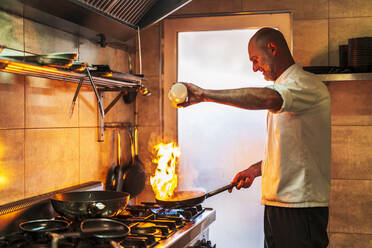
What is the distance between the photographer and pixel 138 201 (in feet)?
8.70

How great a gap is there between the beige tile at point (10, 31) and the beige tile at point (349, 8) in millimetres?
1746

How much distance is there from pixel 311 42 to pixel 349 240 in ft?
3.87

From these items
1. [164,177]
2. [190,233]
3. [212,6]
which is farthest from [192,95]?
[212,6]

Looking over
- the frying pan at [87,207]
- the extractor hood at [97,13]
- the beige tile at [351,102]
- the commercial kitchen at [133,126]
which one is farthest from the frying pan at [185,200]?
the beige tile at [351,102]

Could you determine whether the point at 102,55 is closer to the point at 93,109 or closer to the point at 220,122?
the point at 93,109

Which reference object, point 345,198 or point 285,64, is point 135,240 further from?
point 345,198

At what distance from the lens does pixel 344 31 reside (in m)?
2.40

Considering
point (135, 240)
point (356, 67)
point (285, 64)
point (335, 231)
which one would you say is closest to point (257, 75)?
point (356, 67)

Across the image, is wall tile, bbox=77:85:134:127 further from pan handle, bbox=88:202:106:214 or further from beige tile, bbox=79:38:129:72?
pan handle, bbox=88:202:106:214

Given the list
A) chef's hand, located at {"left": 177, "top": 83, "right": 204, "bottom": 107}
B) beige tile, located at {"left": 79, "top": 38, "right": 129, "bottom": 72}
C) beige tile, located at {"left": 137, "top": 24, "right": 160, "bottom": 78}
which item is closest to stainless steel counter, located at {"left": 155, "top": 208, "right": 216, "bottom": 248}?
chef's hand, located at {"left": 177, "top": 83, "right": 204, "bottom": 107}

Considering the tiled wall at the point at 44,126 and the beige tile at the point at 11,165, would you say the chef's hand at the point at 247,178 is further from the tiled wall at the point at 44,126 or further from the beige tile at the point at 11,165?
the beige tile at the point at 11,165

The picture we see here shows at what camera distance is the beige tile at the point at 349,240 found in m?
2.37

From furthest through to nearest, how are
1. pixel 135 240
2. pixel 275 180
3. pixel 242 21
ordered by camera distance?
pixel 242 21, pixel 275 180, pixel 135 240

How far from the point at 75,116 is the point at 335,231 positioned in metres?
1.61
